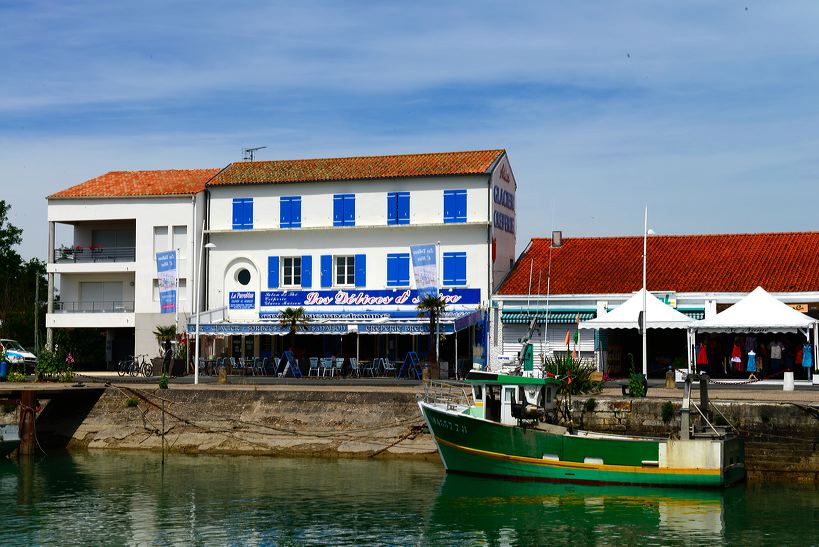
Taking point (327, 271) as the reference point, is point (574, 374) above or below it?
below

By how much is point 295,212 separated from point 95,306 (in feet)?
36.9

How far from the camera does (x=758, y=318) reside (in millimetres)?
39062

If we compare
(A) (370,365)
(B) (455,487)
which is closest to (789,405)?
(B) (455,487)

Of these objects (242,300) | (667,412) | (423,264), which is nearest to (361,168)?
(423,264)

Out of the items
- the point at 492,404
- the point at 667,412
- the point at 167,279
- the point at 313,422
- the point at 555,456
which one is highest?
the point at 167,279

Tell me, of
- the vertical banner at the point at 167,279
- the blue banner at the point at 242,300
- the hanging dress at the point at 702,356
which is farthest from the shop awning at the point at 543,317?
the vertical banner at the point at 167,279

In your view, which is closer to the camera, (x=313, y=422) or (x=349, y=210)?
(x=313, y=422)

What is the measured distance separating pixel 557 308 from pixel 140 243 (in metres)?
19.1

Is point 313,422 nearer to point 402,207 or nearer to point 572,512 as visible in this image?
point 572,512

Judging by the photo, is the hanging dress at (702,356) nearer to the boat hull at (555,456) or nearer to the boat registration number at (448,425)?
the boat hull at (555,456)

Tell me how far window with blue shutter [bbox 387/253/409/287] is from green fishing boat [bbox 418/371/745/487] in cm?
1685

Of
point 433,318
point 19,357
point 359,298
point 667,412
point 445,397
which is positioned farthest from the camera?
point 19,357

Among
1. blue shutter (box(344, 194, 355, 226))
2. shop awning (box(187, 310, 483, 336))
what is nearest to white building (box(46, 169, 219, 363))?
shop awning (box(187, 310, 483, 336))

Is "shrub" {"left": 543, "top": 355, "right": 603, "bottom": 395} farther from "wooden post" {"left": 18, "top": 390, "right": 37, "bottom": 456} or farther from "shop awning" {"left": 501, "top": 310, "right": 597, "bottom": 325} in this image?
"wooden post" {"left": 18, "top": 390, "right": 37, "bottom": 456}
